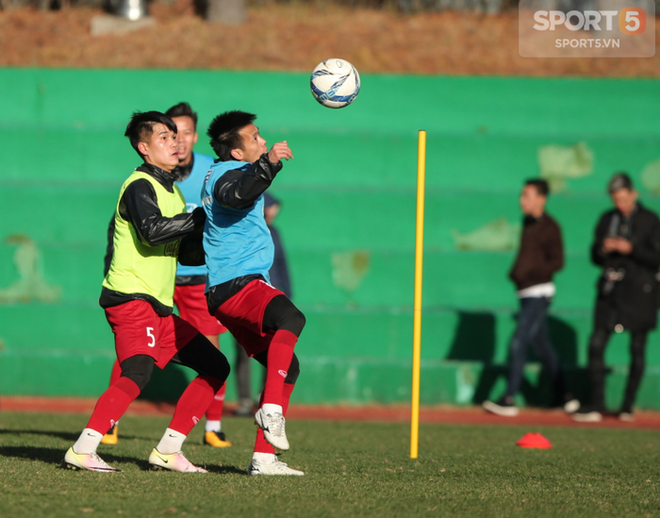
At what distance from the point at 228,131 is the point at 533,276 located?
5.38m

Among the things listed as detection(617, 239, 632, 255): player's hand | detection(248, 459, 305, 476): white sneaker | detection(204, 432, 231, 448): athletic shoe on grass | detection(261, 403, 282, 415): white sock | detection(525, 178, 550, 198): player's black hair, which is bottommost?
detection(204, 432, 231, 448): athletic shoe on grass

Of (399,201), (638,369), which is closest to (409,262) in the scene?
(399,201)

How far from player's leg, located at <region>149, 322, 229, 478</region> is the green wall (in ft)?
17.6

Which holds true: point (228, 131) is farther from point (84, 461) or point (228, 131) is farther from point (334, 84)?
point (84, 461)

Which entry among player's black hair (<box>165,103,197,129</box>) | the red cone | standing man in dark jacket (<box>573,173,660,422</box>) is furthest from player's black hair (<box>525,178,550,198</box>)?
player's black hair (<box>165,103,197,129</box>)

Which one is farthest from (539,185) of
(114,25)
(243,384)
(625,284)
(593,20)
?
(114,25)

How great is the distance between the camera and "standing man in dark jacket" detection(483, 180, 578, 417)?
9.47 m

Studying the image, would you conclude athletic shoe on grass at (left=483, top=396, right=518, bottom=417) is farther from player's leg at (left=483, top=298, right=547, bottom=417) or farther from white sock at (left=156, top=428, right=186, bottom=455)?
white sock at (left=156, top=428, right=186, bottom=455)

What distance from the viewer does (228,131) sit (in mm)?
5035

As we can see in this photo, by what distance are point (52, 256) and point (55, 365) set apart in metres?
1.56

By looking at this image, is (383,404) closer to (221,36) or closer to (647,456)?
(647,456)

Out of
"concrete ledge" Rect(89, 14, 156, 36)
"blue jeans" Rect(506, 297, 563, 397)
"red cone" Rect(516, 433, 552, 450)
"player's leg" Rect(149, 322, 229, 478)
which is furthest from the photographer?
"concrete ledge" Rect(89, 14, 156, 36)

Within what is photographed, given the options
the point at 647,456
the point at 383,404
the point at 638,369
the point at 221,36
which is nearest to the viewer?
the point at 647,456

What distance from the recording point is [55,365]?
1040 centimetres
